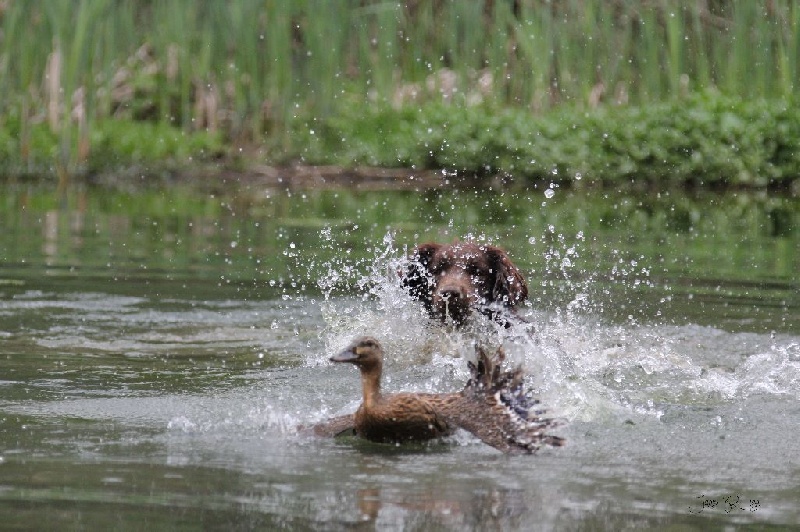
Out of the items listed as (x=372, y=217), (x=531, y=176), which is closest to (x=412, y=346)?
(x=372, y=217)

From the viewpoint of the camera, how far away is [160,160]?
22250 mm

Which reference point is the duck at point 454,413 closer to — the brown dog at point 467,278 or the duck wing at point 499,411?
the duck wing at point 499,411

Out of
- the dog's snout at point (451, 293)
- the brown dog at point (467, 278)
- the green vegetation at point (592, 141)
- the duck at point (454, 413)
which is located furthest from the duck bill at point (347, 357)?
the green vegetation at point (592, 141)

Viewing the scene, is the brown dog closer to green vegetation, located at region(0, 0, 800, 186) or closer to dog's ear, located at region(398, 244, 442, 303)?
dog's ear, located at region(398, 244, 442, 303)

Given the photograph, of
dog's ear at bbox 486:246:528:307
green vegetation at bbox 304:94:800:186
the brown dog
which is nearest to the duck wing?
the brown dog

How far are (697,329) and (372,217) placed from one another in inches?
294

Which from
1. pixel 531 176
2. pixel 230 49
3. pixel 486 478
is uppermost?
pixel 230 49

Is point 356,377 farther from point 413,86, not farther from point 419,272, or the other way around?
point 413,86

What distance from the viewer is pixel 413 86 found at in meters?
22.3

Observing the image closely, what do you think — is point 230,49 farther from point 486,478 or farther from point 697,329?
point 486,478

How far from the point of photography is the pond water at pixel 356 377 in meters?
5.15

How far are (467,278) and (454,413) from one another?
230 cm

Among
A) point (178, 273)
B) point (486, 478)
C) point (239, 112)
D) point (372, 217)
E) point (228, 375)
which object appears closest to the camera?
point (486, 478)

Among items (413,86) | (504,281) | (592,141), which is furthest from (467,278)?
Result: (413,86)
